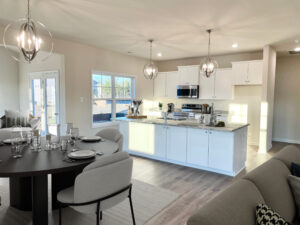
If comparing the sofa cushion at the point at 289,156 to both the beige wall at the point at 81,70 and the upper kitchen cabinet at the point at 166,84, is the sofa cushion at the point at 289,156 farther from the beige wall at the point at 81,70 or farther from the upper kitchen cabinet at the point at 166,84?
the upper kitchen cabinet at the point at 166,84

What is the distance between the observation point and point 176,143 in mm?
4398

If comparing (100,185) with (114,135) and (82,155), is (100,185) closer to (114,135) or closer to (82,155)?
(82,155)

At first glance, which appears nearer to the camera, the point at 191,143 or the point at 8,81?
the point at 191,143

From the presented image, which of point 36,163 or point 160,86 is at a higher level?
point 160,86

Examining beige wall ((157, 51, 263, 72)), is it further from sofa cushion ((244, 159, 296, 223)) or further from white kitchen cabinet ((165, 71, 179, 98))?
sofa cushion ((244, 159, 296, 223))

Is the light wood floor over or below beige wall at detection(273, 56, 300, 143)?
below

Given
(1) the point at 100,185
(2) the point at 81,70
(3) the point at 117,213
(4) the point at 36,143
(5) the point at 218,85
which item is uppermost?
(2) the point at 81,70

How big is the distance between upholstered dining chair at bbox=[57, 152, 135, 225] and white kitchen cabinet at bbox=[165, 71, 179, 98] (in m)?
5.68

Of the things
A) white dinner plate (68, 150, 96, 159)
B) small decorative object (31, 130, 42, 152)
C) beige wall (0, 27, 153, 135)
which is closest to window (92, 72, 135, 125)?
beige wall (0, 27, 153, 135)

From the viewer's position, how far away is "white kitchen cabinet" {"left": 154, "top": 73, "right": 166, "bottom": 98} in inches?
304

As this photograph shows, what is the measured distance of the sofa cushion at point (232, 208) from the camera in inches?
42.3

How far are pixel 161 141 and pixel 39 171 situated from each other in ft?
10.1

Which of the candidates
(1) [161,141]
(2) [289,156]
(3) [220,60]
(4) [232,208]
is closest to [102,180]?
(4) [232,208]

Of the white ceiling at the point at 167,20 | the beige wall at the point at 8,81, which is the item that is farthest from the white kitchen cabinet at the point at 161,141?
the beige wall at the point at 8,81
